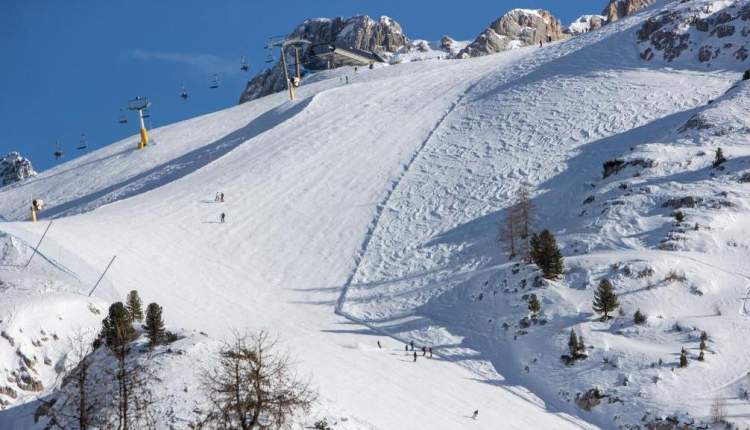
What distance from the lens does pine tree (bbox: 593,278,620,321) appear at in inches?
1612

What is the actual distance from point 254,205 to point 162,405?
38924mm

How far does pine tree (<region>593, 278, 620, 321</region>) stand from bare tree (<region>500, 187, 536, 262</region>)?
8826 mm

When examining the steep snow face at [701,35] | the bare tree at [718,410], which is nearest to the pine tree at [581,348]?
the bare tree at [718,410]

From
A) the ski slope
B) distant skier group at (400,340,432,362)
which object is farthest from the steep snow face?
distant skier group at (400,340,432,362)

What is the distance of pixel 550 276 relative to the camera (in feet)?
149

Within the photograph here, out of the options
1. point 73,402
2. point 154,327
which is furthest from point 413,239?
point 73,402

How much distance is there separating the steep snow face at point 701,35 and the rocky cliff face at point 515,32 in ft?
157

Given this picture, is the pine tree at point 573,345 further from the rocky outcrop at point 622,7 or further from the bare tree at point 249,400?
the rocky outcrop at point 622,7

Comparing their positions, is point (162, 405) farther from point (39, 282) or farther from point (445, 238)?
point (445, 238)

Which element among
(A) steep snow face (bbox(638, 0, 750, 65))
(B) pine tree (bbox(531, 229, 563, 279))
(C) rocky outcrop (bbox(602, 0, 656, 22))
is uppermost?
(C) rocky outcrop (bbox(602, 0, 656, 22))

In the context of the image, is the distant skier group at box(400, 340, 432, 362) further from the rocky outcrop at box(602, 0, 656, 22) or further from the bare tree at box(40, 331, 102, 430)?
the rocky outcrop at box(602, 0, 656, 22)

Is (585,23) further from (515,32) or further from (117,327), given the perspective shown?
(117,327)

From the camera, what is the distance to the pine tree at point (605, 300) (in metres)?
40.9

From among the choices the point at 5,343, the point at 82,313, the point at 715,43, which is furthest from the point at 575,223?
the point at 715,43
